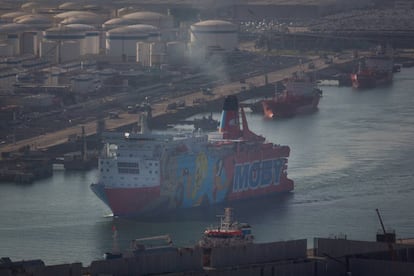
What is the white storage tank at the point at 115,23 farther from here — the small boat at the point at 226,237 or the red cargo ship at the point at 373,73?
the small boat at the point at 226,237

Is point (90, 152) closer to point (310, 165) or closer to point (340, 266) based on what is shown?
point (310, 165)

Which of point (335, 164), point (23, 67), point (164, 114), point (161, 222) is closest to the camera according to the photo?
point (161, 222)

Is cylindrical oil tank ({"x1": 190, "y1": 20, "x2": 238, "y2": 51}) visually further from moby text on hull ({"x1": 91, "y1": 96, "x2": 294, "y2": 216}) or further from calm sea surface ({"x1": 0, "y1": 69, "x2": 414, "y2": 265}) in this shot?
moby text on hull ({"x1": 91, "y1": 96, "x2": 294, "y2": 216})

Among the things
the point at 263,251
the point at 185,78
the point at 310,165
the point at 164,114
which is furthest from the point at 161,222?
the point at 185,78

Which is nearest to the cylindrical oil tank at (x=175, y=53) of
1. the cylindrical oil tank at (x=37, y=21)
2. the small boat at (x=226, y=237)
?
the cylindrical oil tank at (x=37, y=21)

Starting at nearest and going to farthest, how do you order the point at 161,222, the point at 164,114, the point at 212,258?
the point at 212,258 < the point at 161,222 < the point at 164,114

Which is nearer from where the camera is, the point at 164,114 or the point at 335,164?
the point at 335,164
